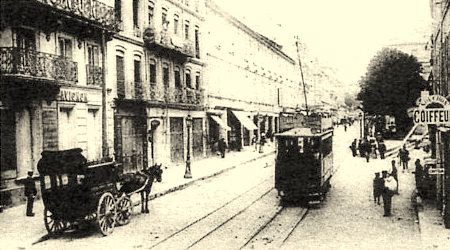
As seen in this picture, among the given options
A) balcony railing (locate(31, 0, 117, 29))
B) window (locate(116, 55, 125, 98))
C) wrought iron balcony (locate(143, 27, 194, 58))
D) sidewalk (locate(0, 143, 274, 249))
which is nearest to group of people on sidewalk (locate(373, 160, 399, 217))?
sidewalk (locate(0, 143, 274, 249))

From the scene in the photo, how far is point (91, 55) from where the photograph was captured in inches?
835

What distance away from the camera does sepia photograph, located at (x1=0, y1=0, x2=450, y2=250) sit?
12.0 meters

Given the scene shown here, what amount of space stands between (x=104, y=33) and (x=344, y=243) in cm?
1417

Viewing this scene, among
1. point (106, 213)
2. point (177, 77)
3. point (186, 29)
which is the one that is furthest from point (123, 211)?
point (186, 29)

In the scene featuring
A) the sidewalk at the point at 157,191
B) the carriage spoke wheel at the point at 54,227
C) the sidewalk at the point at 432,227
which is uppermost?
the carriage spoke wheel at the point at 54,227

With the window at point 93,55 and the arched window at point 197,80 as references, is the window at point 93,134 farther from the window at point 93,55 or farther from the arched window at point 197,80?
the arched window at point 197,80

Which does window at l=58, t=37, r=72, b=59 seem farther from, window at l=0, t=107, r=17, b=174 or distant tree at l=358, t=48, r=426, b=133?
distant tree at l=358, t=48, r=426, b=133

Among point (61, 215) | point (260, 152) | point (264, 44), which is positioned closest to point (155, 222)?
point (61, 215)

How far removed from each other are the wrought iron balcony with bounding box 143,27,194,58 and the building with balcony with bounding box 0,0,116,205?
488 centimetres

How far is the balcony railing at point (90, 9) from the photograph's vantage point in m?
17.7

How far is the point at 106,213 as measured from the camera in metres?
12.2

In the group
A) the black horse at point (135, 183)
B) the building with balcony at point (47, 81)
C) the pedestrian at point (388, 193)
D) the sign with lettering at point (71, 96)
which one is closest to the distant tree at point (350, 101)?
the building with balcony at point (47, 81)

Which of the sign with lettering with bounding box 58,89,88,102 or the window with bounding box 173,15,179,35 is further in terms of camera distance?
the window with bounding box 173,15,179,35

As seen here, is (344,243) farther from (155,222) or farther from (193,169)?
(193,169)
